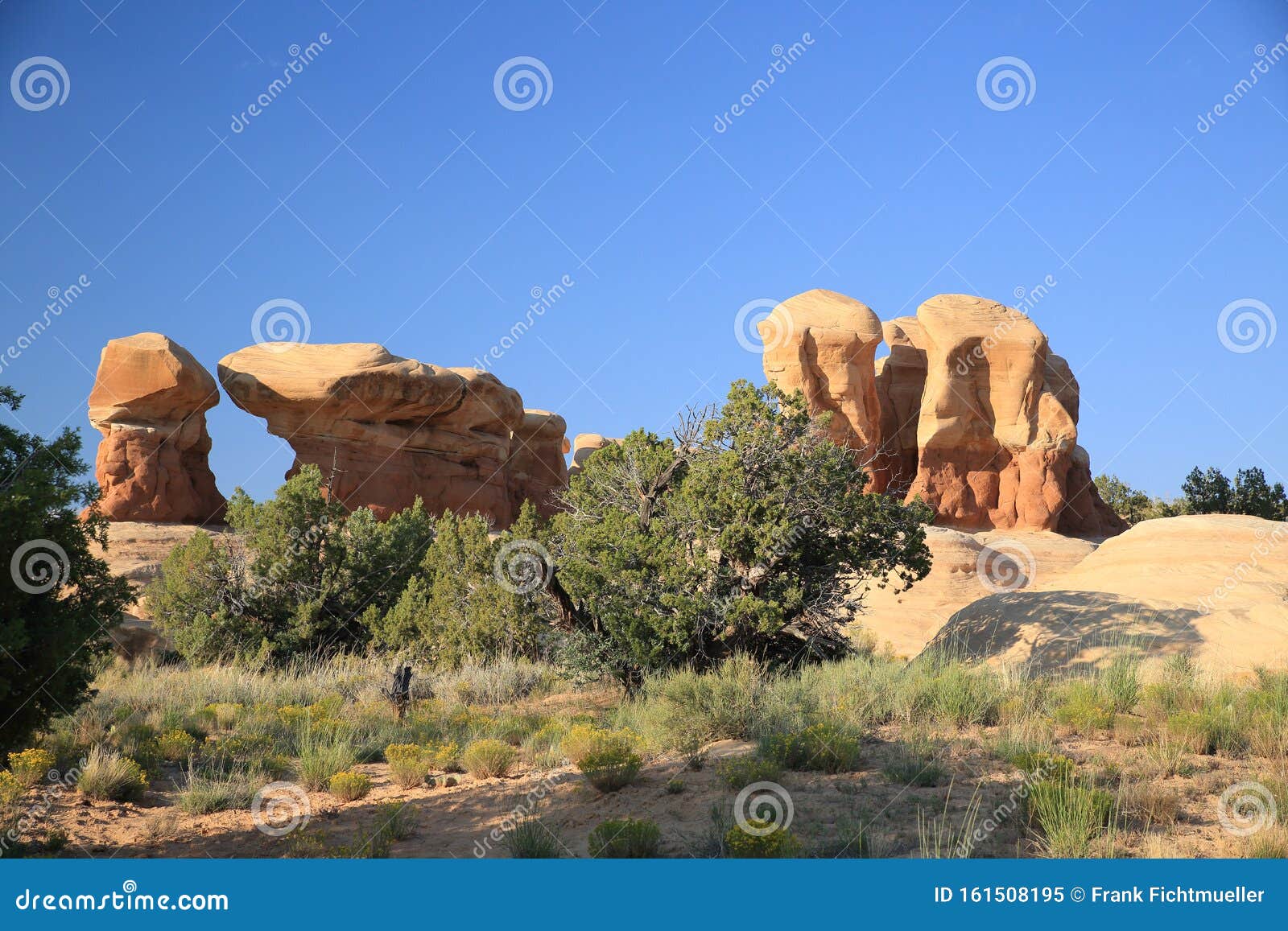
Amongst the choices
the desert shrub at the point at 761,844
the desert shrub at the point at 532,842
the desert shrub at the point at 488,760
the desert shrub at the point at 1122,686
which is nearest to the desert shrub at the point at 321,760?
the desert shrub at the point at 488,760

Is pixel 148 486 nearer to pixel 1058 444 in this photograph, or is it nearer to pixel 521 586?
pixel 521 586

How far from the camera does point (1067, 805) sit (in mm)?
6184

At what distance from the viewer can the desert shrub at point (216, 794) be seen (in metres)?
7.95

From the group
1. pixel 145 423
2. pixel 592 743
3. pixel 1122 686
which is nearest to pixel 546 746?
pixel 592 743

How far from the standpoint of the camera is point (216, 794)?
7.98m

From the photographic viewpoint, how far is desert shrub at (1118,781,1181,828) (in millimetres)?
6488

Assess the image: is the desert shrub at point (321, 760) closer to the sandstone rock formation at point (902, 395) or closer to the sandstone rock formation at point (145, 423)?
the sandstone rock formation at point (145, 423)

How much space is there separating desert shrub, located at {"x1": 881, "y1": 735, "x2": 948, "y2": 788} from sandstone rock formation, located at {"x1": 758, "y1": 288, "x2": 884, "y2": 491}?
3265 centimetres

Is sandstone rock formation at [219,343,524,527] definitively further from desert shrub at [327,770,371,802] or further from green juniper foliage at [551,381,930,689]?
desert shrub at [327,770,371,802]

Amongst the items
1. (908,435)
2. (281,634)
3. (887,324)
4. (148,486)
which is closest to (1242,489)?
(908,435)

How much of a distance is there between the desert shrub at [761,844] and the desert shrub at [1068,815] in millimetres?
1590

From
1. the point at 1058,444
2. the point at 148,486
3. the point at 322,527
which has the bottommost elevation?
the point at 322,527

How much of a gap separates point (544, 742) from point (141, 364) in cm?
3086

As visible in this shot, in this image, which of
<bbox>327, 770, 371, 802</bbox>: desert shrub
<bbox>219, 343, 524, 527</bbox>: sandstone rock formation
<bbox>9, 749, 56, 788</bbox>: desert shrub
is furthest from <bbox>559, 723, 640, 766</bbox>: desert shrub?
<bbox>219, 343, 524, 527</bbox>: sandstone rock formation
